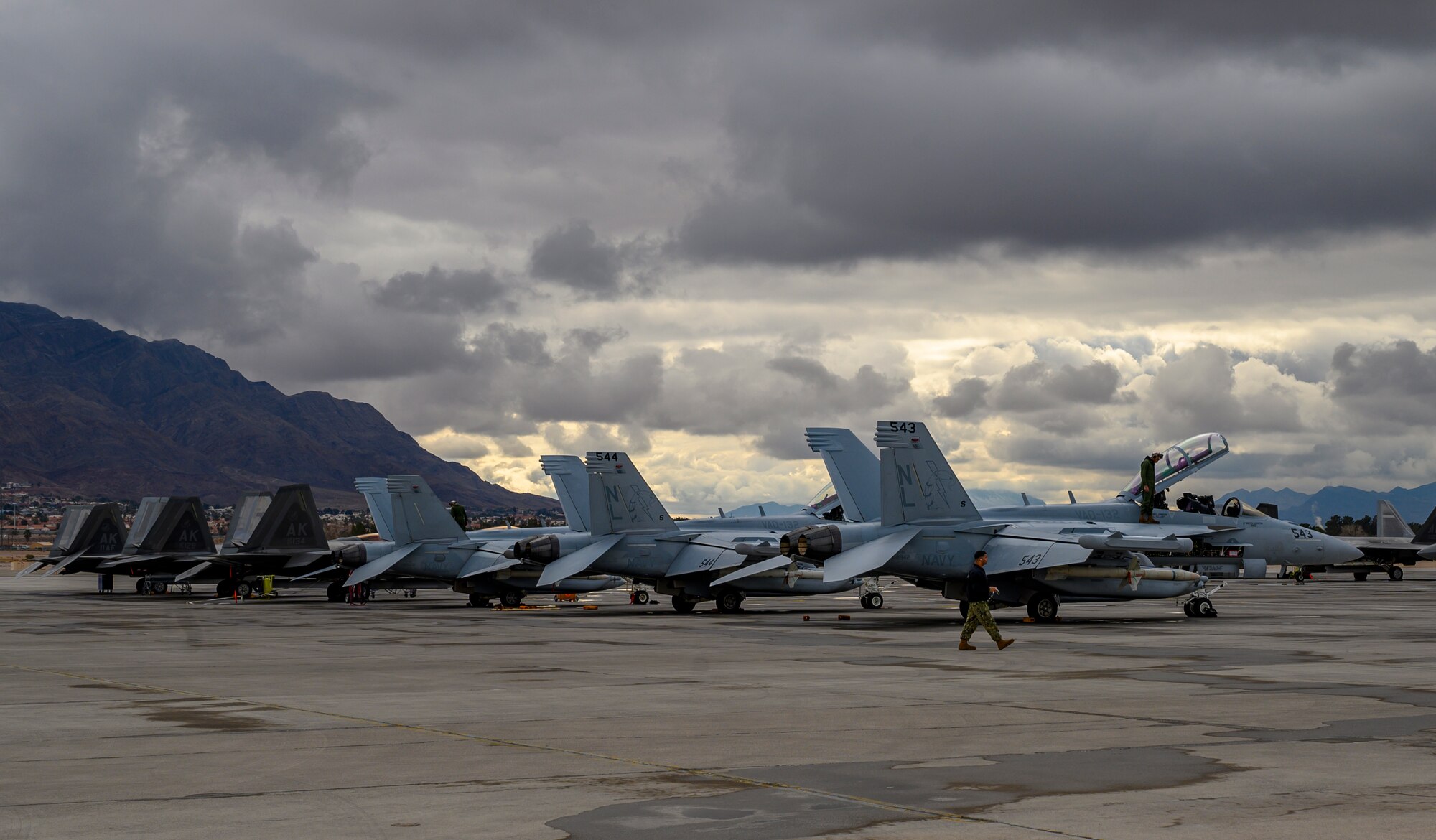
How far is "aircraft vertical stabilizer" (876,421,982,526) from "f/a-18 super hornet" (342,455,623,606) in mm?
15606

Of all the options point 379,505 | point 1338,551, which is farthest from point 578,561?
point 1338,551

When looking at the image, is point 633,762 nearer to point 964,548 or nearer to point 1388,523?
point 964,548

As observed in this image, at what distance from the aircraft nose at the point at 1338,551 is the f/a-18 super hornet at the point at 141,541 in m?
45.3

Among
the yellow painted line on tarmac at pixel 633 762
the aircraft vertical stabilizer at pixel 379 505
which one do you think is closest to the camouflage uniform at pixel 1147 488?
the yellow painted line on tarmac at pixel 633 762

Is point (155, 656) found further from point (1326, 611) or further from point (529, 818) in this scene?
point (1326, 611)

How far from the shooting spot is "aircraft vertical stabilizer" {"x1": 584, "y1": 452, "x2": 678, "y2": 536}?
38688 mm

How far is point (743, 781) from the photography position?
936 cm

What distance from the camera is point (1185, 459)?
37625mm

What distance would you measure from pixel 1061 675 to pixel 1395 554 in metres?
62.8

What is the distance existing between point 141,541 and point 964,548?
49.2 meters

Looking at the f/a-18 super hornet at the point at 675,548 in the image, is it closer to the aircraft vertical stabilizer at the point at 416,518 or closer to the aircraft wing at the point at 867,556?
the aircraft wing at the point at 867,556

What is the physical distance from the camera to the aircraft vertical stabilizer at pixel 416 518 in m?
46.7

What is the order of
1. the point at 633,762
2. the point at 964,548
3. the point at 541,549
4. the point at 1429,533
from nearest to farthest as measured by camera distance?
the point at 633,762
the point at 964,548
the point at 541,549
the point at 1429,533

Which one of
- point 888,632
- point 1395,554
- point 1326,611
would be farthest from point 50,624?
point 1395,554
